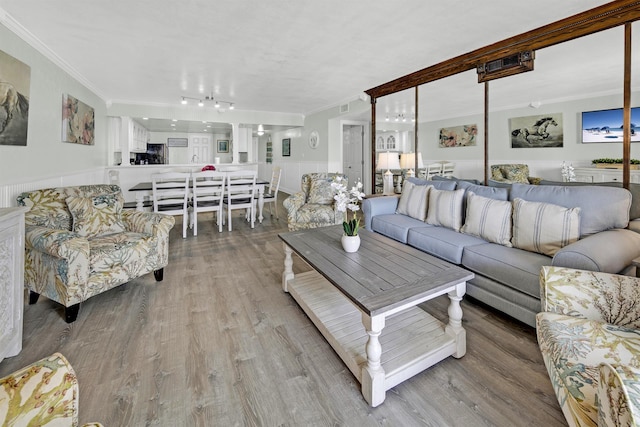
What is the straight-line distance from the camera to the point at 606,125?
2705 millimetres

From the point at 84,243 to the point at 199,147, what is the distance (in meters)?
9.56

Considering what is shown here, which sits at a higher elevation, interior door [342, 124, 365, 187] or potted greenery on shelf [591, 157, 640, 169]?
interior door [342, 124, 365, 187]

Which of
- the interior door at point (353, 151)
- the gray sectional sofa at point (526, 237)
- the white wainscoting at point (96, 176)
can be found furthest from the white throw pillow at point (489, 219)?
the interior door at point (353, 151)

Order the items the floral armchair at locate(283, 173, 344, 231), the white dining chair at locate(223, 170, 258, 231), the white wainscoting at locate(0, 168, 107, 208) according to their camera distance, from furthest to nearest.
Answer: the white dining chair at locate(223, 170, 258, 231) → the floral armchair at locate(283, 173, 344, 231) → the white wainscoting at locate(0, 168, 107, 208)

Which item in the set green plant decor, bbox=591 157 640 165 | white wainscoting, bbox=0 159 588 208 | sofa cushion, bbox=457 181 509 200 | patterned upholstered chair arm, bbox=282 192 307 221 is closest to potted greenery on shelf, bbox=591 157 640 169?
green plant decor, bbox=591 157 640 165

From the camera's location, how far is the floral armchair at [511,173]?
11.4 ft

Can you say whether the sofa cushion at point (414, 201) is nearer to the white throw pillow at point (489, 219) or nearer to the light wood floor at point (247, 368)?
the white throw pillow at point (489, 219)

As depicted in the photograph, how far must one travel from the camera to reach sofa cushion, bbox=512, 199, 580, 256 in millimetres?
2057

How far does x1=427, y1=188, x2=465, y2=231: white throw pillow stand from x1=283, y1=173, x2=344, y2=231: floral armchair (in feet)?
4.63

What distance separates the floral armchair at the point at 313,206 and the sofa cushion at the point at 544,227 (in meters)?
2.28

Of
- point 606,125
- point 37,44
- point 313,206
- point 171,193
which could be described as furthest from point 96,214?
point 606,125

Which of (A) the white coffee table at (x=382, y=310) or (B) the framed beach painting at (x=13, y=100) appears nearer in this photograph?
(A) the white coffee table at (x=382, y=310)

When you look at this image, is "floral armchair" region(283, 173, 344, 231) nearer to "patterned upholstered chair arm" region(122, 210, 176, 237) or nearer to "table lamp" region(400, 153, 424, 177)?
"table lamp" region(400, 153, 424, 177)

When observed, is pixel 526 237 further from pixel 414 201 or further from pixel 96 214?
pixel 96 214
